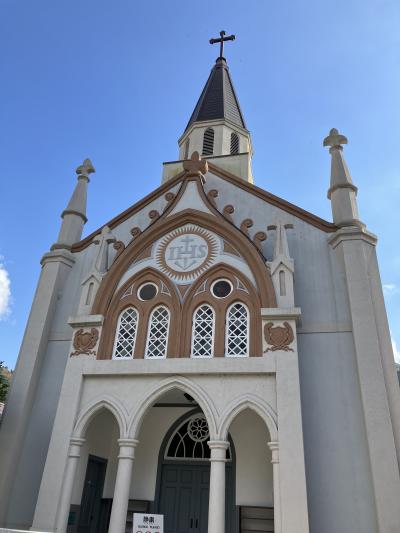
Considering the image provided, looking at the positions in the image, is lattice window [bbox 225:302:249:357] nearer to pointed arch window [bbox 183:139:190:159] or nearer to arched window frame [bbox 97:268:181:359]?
arched window frame [bbox 97:268:181:359]

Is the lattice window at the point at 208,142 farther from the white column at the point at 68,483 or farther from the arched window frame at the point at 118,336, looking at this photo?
the white column at the point at 68,483

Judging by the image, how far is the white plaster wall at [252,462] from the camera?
11852mm

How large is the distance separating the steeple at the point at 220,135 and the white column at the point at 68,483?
1289 cm

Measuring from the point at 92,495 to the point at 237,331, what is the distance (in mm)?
6211

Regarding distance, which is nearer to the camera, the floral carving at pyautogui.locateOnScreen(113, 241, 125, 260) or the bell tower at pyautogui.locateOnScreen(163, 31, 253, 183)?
the floral carving at pyautogui.locateOnScreen(113, 241, 125, 260)

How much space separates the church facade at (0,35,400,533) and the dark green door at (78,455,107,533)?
53 millimetres

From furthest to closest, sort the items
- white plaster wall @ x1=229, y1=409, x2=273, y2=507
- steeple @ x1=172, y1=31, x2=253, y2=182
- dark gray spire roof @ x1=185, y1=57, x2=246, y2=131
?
1. dark gray spire roof @ x1=185, y1=57, x2=246, y2=131
2. steeple @ x1=172, y1=31, x2=253, y2=182
3. white plaster wall @ x1=229, y1=409, x2=273, y2=507

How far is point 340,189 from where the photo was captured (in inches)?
557

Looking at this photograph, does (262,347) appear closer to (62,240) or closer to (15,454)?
(15,454)

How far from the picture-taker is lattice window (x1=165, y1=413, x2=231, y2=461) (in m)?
13.1

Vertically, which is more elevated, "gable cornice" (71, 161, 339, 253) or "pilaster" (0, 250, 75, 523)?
"gable cornice" (71, 161, 339, 253)

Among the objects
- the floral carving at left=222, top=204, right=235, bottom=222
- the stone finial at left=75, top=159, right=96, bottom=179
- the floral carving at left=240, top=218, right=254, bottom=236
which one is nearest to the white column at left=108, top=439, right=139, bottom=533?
the floral carving at left=240, top=218, right=254, bottom=236

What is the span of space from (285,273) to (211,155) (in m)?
11.0

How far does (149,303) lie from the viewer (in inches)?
505
